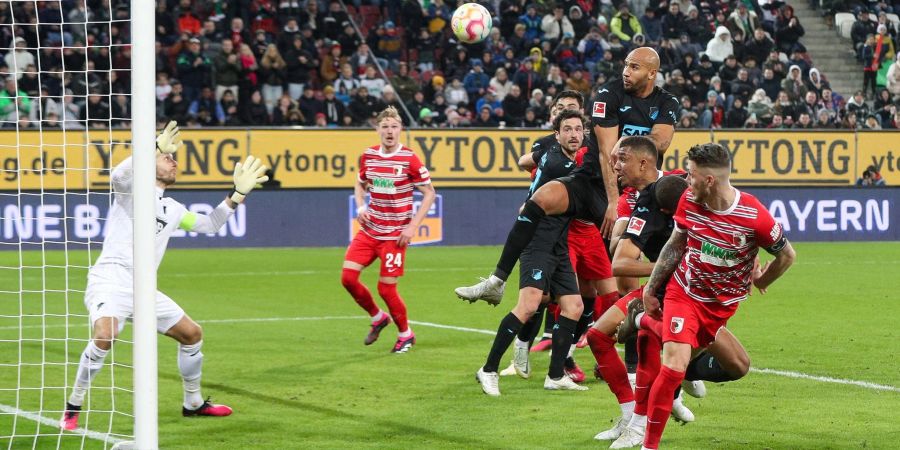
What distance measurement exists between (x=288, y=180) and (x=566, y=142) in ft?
46.7

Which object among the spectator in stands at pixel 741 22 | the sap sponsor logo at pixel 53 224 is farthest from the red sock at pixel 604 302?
the spectator in stands at pixel 741 22

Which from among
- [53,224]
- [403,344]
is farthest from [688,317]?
[53,224]

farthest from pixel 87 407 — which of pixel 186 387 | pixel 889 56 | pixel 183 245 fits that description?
pixel 889 56

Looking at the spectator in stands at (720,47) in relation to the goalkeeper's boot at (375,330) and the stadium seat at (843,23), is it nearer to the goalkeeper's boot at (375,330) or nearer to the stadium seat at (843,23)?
the stadium seat at (843,23)

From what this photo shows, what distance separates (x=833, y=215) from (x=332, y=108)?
9878 mm

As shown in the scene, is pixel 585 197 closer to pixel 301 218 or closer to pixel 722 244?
pixel 722 244

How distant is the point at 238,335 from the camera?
40.6 ft

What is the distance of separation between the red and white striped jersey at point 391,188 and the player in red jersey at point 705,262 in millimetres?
5362

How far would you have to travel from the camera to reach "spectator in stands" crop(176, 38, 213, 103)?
23.8 m

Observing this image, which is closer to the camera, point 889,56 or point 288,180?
point 288,180

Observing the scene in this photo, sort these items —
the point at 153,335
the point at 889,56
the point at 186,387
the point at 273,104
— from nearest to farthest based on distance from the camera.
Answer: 1. the point at 153,335
2. the point at 186,387
3. the point at 273,104
4. the point at 889,56

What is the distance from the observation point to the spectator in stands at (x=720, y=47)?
27953 mm

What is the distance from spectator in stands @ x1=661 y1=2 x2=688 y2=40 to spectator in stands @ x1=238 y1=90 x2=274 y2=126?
9.48 meters

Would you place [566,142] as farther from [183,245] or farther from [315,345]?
[183,245]
